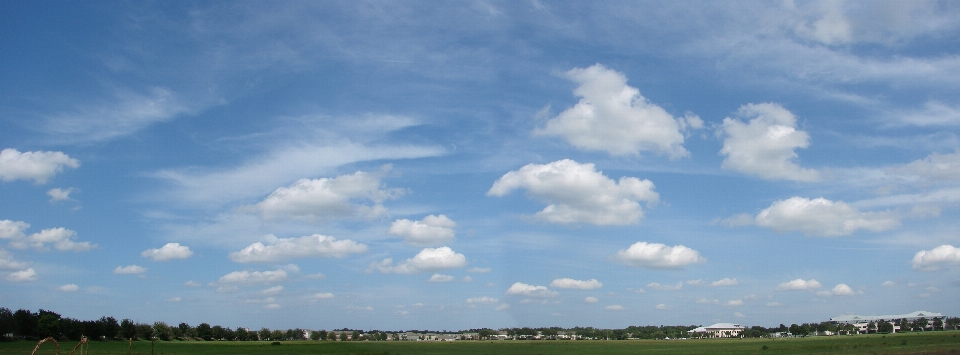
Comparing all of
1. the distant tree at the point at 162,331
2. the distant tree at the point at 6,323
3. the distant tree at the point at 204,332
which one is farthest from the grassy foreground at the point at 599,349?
the distant tree at the point at 204,332

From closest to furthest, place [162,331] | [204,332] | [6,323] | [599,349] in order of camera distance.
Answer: [599,349]
[6,323]
[162,331]
[204,332]

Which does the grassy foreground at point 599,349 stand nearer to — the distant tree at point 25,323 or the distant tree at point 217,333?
the distant tree at point 25,323

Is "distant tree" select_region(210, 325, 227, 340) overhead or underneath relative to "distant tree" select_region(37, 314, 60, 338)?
underneath

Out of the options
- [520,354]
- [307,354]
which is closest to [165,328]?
[307,354]

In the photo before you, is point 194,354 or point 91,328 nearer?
point 194,354

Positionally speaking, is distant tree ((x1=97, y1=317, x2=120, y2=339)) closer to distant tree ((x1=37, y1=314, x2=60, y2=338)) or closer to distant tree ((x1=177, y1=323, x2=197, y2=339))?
distant tree ((x1=37, y1=314, x2=60, y2=338))

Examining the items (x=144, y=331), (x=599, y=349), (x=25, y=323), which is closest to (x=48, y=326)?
(x=25, y=323)

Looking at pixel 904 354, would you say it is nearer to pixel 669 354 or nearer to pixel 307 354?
pixel 669 354

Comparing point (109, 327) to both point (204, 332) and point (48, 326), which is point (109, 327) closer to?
point (48, 326)

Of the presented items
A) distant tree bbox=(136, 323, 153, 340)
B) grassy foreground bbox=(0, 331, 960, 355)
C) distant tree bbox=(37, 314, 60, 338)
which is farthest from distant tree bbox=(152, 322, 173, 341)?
grassy foreground bbox=(0, 331, 960, 355)

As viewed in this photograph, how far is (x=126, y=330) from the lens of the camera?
157750 millimetres

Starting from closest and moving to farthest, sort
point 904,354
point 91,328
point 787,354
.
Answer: point 904,354 < point 787,354 < point 91,328

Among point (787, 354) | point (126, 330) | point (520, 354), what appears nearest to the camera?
point (787, 354)

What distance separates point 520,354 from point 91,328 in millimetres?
108639
